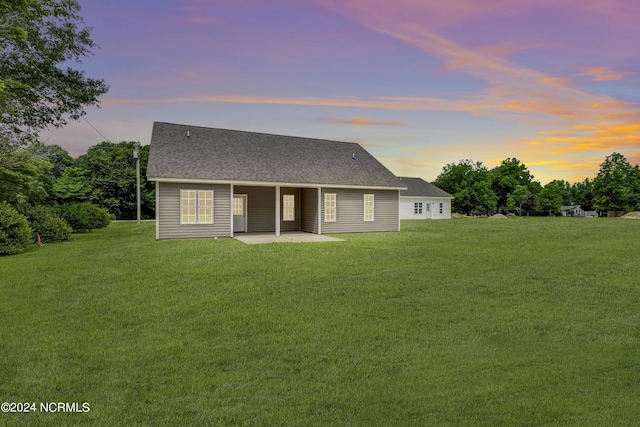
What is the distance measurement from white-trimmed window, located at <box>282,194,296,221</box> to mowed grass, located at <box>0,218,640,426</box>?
36.6 ft

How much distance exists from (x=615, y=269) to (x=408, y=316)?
22.9ft

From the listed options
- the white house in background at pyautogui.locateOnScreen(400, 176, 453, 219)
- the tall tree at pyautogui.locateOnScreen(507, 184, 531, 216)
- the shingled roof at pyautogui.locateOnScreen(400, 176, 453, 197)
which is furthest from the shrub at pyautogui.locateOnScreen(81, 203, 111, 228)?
the tall tree at pyautogui.locateOnScreen(507, 184, 531, 216)

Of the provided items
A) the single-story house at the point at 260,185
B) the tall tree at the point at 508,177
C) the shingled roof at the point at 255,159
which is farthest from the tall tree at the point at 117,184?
the tall tree at the point at 508,177

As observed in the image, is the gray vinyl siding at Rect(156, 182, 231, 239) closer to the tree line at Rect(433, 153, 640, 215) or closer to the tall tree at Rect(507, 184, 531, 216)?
the tree line at Rect(433, 153, 640, 215)

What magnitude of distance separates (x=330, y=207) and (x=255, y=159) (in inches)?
182

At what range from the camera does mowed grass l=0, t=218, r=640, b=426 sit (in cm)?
297

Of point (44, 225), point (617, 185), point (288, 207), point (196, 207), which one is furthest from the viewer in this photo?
point (617, 185)

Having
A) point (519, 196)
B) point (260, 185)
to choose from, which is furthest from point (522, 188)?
point (260, 185)

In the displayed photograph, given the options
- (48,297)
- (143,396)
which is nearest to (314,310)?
(143,396)

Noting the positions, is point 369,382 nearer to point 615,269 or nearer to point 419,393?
point 419,393

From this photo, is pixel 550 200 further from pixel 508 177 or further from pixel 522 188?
pixel 508 177

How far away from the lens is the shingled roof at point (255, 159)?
1658cm

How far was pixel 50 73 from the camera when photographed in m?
17.4

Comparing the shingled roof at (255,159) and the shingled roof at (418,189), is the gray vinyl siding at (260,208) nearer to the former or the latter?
the shingled roof at (255,159)
